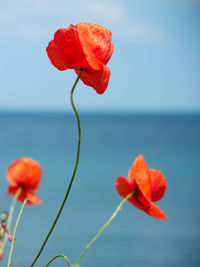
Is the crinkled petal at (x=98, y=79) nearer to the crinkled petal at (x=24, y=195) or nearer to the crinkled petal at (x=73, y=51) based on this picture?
the crinkled petal at (x=73, y=51)

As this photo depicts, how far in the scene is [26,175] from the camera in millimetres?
765

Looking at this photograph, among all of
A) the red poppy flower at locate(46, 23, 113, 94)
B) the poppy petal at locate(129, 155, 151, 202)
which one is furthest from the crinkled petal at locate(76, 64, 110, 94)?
the poppy petal at locate(129, 155, 151, 202)

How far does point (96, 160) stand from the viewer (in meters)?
24.7

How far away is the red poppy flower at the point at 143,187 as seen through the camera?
1.98ft

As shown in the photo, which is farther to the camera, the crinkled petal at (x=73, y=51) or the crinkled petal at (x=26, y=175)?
the crinkled petal at (x=26, y=175)

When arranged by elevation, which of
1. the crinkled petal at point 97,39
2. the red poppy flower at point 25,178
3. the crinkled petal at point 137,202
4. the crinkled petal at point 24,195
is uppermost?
the crinkled petal at point 97,39

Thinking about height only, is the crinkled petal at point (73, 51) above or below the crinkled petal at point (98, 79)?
above

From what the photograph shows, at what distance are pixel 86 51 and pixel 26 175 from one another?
0.28 metres

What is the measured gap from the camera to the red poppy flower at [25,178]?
0.76 m

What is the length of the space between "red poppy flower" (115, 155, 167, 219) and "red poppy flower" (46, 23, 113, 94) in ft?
0.35

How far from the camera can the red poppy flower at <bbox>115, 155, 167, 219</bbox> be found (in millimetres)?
602

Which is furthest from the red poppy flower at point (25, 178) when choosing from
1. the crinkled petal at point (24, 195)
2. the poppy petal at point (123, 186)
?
the poppy petal at point (123, 186)

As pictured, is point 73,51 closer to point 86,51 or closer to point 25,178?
point 86,51

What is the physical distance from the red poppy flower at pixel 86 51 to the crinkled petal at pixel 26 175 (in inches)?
8.3
